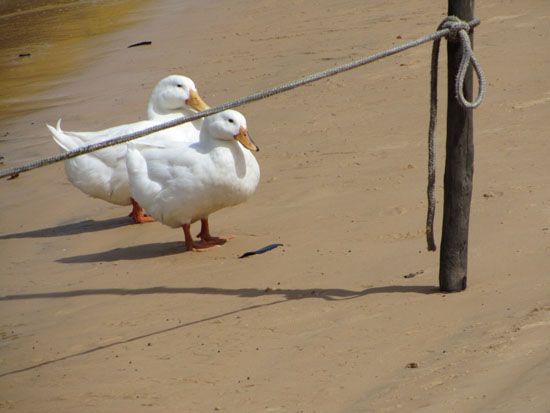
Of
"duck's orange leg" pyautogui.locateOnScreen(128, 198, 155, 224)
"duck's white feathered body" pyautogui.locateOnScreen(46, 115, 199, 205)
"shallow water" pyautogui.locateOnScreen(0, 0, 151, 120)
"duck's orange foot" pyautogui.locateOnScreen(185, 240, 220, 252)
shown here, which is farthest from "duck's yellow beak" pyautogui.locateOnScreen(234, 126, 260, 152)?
"shallow water" pyautogui.locateOnScreen(0, 0, 151, 120)

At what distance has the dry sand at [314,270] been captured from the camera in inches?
213

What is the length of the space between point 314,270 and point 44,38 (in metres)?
12.1

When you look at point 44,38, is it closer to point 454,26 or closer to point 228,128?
point 228,128

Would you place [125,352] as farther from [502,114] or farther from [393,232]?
[502,114]

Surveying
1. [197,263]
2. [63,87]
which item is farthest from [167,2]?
[197,263]

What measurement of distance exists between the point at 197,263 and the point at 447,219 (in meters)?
2.18

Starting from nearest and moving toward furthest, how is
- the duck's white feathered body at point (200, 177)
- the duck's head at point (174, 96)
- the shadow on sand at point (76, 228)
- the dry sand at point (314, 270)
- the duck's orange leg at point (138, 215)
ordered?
the dry sand at point (314, 270) < the duck's white feathered body at point (200, 177) < the duck's orange leg at point (138, 215) < the shadow on sand at point (76, 228) < the duck's head at point (174, 96)

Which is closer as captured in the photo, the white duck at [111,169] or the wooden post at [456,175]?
the wooden post at [456,175]

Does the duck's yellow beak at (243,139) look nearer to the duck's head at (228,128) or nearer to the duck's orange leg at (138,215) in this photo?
the duck's head at (228,128)

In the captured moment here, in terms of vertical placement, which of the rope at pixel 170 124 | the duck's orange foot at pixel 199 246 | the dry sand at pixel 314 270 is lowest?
the duck's orange foot at pixel 199 246

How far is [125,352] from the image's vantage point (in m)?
6.24

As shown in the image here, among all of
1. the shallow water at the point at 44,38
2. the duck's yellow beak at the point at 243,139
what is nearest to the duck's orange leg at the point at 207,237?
the duck's yellow beak at the point at 243,139

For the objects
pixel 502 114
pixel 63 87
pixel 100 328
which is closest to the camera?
pixel 100 328

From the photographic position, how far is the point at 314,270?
6.99 m
